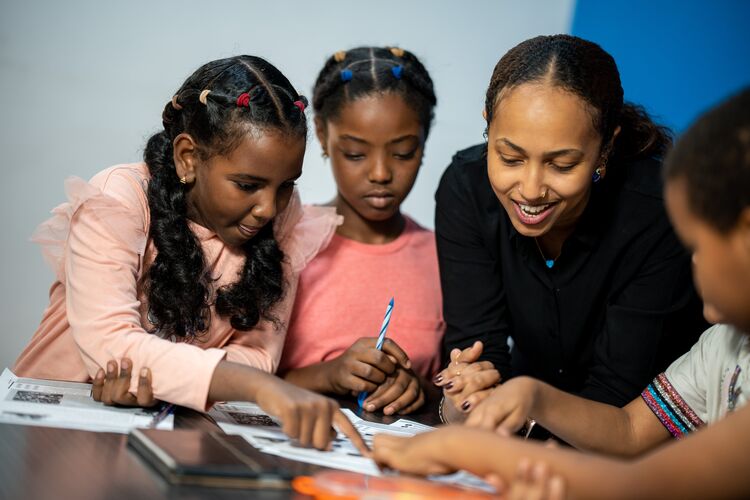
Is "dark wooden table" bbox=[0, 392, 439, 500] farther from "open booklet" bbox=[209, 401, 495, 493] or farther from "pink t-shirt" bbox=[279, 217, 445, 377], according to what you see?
"pink t-shirt" bbox=[279, 217, 445, 377]

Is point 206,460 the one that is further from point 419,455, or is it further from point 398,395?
point 398,395

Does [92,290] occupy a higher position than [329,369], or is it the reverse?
[92,290]

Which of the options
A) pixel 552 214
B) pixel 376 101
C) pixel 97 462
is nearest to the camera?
pixel 97 462

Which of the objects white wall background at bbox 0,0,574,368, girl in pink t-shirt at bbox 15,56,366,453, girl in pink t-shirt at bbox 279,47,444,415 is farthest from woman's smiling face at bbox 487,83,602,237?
white wall background at bbox 0,0,574,368

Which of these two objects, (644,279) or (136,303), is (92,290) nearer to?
(136,303)

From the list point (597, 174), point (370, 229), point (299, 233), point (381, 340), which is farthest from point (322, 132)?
point (597, 174)

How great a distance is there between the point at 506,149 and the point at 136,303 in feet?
2.09

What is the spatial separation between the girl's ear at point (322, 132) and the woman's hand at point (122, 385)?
911 mm

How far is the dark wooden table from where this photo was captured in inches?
34.3

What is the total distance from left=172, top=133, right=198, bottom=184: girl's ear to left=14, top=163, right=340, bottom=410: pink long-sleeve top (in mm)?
64

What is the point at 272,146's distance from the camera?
1465 millimetres

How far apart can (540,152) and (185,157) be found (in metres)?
0.62

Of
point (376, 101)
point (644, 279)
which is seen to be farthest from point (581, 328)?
point (376, 101)

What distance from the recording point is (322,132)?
2.05 meters
